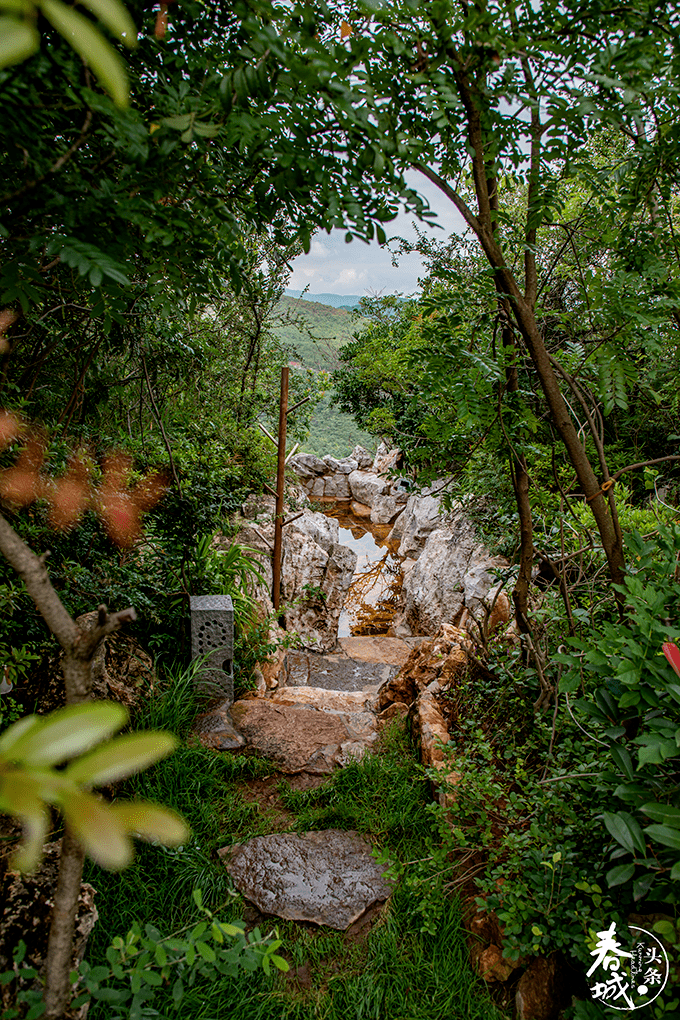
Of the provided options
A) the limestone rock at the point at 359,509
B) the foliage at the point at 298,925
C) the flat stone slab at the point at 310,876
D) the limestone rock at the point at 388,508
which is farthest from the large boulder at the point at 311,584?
the limestone rock at the point at 359,509

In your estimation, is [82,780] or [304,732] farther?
[304,732]

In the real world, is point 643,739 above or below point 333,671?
above

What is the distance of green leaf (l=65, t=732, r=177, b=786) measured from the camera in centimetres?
28

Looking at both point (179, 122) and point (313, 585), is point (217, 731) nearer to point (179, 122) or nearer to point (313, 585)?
point (179, 122)

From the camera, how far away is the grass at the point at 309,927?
1.62m

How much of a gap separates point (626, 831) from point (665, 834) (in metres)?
0.17

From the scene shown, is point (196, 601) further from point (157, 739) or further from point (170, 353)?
point (157, 739)

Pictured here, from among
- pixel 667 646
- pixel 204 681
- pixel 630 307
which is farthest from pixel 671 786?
pixel 204 681

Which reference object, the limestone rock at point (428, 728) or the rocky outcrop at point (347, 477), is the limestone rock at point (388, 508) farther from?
the limestone rock at point (428, 728)

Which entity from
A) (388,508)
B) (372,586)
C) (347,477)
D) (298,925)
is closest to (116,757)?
(298,925)

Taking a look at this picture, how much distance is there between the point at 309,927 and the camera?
193 centimetres

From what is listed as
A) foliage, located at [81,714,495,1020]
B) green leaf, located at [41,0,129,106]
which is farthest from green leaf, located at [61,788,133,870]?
foliage, located at [81,714,495,1020]

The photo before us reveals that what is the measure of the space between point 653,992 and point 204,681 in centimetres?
269

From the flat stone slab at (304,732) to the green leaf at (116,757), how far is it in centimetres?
277
